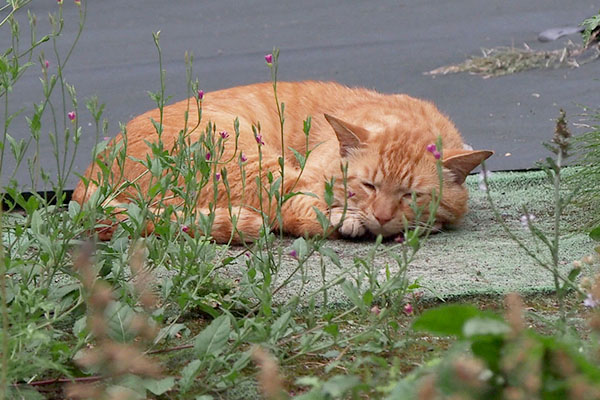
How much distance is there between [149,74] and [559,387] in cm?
477

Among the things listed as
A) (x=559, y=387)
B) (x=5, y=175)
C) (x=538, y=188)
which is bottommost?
(x=538, y=188)

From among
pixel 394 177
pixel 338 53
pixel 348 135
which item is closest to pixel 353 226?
pixel 394 177

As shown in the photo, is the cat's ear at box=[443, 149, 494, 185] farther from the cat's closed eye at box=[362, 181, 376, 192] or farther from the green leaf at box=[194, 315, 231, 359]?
the green leaf at box=[194, 315, 231, 359]

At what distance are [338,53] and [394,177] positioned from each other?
2933 mm

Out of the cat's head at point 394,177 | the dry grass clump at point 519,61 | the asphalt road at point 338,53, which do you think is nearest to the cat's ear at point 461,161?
the cat's head at point 394,177

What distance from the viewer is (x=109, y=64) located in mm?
5961

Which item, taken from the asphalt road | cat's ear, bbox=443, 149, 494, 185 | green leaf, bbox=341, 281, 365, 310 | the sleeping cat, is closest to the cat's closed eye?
the sleeping cat

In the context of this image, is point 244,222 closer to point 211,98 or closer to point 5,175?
point 211,98

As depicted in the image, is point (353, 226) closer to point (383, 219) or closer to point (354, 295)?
point (383, 219)

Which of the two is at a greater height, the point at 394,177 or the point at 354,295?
the point at 354,295

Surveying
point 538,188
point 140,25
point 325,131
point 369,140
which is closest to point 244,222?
point 369,140

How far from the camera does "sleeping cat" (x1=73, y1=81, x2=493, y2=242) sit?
127 inches

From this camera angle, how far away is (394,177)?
3301 mm

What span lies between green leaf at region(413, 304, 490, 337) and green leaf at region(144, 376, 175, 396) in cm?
56
